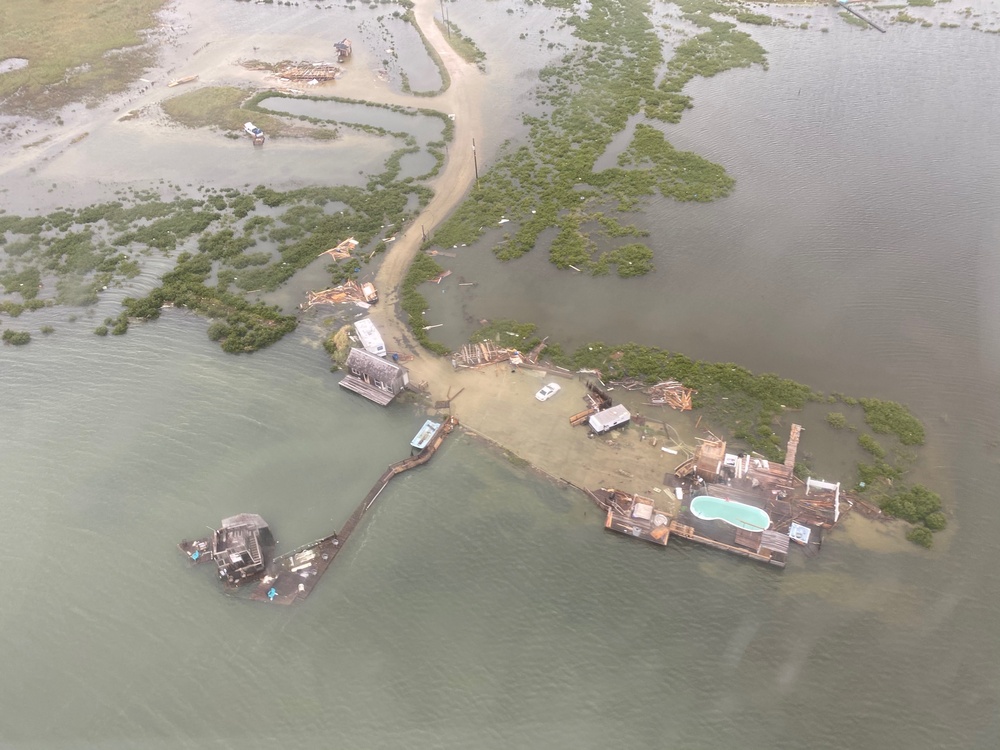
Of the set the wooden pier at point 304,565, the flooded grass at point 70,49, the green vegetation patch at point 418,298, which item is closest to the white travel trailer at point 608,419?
the green vegetation patch at point 418,298

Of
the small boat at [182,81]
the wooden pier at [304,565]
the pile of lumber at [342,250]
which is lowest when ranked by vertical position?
the wooden pier at [304,565]

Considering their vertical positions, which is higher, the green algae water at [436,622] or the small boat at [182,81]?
the small boat at [182,81]

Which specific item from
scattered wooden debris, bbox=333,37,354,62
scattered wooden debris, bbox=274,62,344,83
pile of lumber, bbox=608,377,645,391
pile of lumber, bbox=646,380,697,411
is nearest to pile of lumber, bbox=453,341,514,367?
pile of lumber, bbox=608,377,645,391

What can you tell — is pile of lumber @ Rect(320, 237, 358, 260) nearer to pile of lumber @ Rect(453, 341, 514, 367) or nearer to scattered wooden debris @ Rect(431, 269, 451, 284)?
scattered wooden debris @ Rect(431, 269, 451, 284)

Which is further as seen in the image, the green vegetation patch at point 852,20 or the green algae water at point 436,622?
the green vegetation patch at point 852,20

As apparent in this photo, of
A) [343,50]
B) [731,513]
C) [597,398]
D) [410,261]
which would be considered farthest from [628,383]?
[343,50]

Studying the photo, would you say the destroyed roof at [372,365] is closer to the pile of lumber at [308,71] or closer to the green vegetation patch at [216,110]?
the green vegetation patch at [216,110]

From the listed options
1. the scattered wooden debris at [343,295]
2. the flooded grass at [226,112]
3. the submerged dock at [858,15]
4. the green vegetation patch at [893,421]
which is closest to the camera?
the green vegetation patch at [893,421]
